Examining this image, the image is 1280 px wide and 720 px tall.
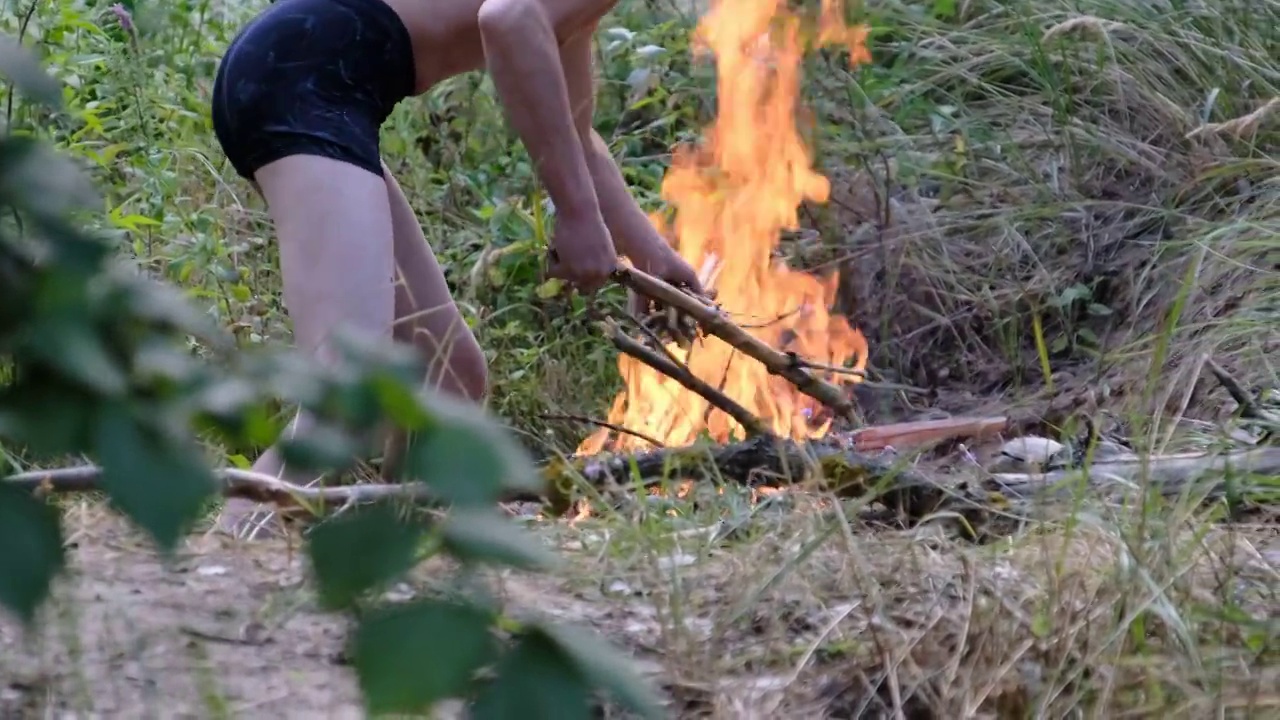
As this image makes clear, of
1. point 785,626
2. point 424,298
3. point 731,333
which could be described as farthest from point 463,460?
point 731,333

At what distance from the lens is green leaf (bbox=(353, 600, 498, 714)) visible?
814mm

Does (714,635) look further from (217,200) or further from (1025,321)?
(217,200)

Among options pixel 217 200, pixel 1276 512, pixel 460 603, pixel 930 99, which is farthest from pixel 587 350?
pixel 460 603

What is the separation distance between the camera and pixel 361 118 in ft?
10.5

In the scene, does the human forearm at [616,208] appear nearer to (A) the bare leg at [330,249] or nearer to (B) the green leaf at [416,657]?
(A) the bare leg at [330,249]

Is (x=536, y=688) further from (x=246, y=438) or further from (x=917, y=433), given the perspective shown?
(x=917, y=433)

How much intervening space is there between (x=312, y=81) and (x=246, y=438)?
7.75ft

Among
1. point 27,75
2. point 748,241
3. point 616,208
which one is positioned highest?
point 27,75

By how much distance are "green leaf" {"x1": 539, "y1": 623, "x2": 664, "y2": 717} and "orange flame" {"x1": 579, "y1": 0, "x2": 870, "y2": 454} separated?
2910 mm

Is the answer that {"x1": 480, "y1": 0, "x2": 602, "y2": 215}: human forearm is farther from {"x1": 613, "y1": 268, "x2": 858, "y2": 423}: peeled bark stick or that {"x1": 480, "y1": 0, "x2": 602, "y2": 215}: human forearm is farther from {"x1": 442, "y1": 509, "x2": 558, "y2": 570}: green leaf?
{"x1": 442, "y1": 509, "x2": 558, "y2": 570}: green leaf

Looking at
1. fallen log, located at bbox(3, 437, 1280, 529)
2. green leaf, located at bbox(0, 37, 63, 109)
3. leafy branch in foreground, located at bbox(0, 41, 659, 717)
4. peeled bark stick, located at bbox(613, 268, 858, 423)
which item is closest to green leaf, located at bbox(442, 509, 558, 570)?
leafy branch in foreground, located at bbox(0, 41, 659, 717)

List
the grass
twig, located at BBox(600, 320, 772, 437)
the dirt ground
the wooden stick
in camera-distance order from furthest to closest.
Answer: the wooden stick, twig, located at BBox(600, 320, 772, 437), the grass, the dirt ground

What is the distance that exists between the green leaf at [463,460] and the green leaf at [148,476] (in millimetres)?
113

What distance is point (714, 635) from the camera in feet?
7.01
